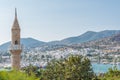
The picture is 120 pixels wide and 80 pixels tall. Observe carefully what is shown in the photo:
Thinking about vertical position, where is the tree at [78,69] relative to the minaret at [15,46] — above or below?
below

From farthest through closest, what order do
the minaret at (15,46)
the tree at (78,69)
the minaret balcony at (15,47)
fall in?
the tree at (78,69)
the minaret balcony at (15,47)
the minaret at (15,46)

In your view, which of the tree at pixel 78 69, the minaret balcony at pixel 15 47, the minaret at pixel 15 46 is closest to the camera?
the minaret at pixel 15 46

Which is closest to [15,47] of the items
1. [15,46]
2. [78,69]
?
[15,46]

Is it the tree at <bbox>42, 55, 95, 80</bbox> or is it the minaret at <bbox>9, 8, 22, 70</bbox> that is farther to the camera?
the tree at <bbox>42, 55, 95, 80</bbox>

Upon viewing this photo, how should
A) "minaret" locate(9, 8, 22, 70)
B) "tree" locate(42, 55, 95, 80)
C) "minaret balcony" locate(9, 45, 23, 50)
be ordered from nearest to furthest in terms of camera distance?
"minaret" locate(9, 8, 22, 70) < "minaret balcony" locate(9, 45, 23, 50) < "tree" locate(42, 55, 95, 80)

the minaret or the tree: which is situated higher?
the minaret

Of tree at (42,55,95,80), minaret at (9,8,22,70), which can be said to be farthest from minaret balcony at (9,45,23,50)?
tree at (42,55,95,80)

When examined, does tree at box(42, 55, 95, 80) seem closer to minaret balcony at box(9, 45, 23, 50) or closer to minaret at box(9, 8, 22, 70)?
minaret balcony at box(9, 45, 23, 50)

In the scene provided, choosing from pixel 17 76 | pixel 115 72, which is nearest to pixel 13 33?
pixel 17 76

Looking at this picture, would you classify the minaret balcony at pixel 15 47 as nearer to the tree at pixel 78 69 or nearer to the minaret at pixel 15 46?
the minaret at pixel 15 46

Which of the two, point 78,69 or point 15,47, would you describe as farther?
point 78,69

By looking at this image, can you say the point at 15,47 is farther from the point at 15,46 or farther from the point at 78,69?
the point at 78,69

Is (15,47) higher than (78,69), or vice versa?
(15,47)

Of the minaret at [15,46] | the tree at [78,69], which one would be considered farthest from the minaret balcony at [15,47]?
the tree at [78,69]
